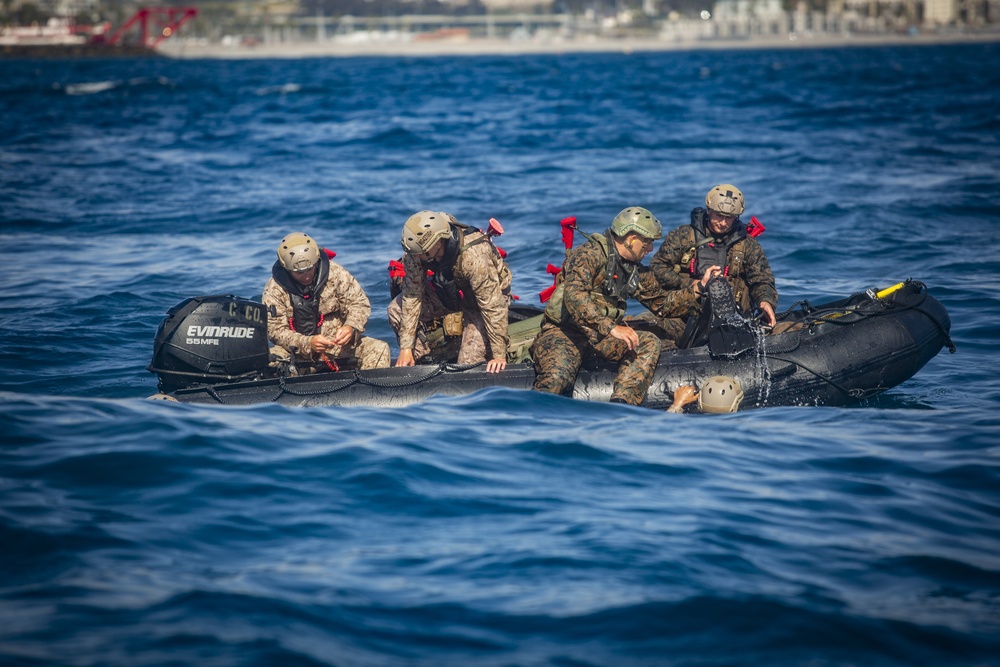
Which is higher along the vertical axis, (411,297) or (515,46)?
(515,46)

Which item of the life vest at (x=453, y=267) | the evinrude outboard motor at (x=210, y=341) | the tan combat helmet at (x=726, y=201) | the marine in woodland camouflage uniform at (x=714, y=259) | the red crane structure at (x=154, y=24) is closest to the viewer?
the evinrude outboard motor at (x=210, y=341)

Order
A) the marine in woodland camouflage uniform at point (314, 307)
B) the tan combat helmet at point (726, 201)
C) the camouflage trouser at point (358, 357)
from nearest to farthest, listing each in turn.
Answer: the marine in woodland camouflage uniform at point (314, 307) < the tan combat helmet at point (726, 201) < the camouflage trouser at point (358, 357)

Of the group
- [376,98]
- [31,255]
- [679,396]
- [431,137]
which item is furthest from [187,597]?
[376,98]

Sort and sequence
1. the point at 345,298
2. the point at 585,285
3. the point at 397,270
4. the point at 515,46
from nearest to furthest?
the point at 585,285 < the point at 345,298 < the point at 397,270 < the point at 515,46

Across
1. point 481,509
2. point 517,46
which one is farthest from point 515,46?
point 481,509

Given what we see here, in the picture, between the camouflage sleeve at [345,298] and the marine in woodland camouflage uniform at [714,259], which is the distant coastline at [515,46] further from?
the marine in woodland camouflage uniform at [714,259]

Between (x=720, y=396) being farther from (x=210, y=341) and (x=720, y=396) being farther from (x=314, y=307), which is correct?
(x=210, y=341)

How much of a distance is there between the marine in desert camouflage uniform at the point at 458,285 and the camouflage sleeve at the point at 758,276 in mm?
2055

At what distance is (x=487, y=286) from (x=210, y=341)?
2129 millimetres

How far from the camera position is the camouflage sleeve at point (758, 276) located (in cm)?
862

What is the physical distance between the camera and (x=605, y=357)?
803 cm

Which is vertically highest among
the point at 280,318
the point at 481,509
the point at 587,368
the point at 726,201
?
the point at 726,201

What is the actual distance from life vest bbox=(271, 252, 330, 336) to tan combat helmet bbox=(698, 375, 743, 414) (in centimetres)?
304

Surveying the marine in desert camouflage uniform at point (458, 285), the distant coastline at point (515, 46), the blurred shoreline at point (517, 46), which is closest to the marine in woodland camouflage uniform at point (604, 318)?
the marine in desert camouflage uniform at point (458, 285)
